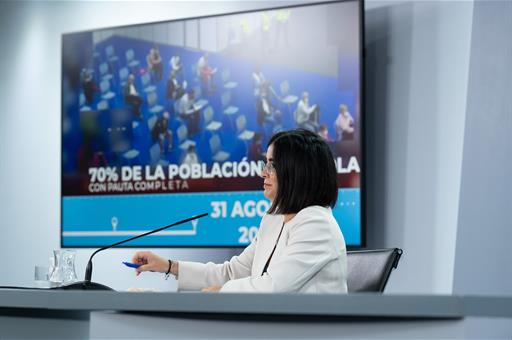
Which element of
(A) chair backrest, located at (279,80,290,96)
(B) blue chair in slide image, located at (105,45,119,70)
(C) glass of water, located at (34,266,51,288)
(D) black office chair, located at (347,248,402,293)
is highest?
(B) blue chair in slide image, located at (105,45,119,70)

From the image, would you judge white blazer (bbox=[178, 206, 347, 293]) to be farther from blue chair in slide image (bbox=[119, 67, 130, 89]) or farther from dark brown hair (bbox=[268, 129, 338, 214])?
blue chair in slide image (bbox=[119, 67, 130, 89])

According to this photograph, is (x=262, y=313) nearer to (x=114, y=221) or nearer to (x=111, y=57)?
(x=114, y=221)

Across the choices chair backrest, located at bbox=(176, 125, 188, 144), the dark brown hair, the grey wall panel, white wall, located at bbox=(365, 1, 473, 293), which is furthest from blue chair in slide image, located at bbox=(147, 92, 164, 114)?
the dark brown hair

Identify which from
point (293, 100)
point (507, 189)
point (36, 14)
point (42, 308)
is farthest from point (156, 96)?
point (42, 308)

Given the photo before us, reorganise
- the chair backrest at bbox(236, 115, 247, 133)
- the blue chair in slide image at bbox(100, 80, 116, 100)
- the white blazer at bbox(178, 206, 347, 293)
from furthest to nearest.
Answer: the blue chair in slide image at bbox(100, 80, 116, 100) → the chair backrest at bbox(236, 115, 247, 133) → the white blazer at bbox(178, 206, 347, 293)

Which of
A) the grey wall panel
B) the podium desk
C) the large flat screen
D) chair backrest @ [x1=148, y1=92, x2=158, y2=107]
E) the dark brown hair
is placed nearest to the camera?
the podium desk

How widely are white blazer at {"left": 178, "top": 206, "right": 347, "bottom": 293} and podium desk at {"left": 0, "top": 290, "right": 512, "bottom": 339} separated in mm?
596

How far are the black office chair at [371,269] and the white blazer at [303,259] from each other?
0.18 metres

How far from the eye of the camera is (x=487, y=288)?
3273 mm

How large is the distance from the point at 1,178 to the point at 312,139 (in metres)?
3.28

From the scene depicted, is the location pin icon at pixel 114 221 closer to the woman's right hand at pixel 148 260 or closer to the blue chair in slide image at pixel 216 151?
the blue chair in slide image at pixel 216 151

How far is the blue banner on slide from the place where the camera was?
164 inches

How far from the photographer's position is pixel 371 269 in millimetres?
2482

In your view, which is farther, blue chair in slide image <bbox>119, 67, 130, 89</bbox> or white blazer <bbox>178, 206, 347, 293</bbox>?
blue chair in slide image <bbox>119, 67, 130, 89</bbox>
